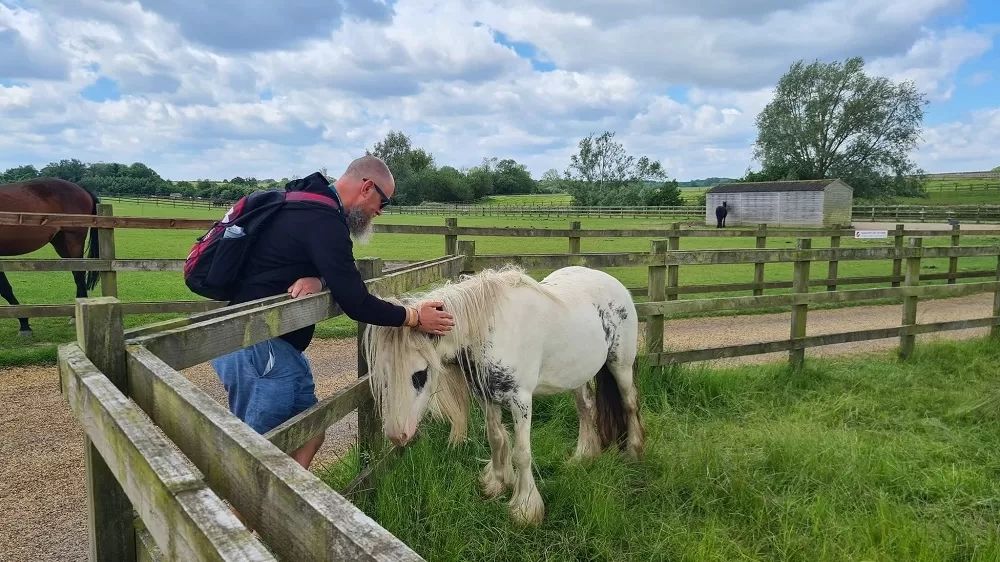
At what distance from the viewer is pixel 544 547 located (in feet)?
9.18

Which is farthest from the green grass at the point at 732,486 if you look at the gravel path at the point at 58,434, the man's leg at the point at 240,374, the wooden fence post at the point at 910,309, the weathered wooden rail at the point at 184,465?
the wooden fence post at the point at 910,309

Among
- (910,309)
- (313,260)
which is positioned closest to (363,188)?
(313,260)

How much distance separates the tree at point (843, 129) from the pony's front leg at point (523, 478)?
167 ft

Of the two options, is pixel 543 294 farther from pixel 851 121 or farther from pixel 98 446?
pixel 851 121

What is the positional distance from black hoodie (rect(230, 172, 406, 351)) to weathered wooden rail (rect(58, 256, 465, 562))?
0.35 meters

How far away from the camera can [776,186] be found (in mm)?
39938

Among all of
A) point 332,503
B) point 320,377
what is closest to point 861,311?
point 320,377

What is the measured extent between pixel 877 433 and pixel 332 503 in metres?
4.69

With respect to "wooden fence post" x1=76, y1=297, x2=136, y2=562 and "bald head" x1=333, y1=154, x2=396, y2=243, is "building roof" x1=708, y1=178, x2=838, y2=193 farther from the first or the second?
"wooden fence post" x1=76, y1=297, x2=136, y2=562

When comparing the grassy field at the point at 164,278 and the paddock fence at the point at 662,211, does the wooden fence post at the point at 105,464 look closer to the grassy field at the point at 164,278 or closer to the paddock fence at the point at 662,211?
the grassy field at the point at 164,278

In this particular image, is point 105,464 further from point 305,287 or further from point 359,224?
point 359,224

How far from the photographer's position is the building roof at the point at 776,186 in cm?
3775

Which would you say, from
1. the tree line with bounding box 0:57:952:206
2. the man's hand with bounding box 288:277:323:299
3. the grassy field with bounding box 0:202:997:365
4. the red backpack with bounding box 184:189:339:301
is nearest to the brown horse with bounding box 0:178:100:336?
the grassy field with bounding box 0:202:997:365

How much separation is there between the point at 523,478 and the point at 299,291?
1.45 m
